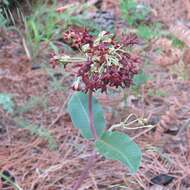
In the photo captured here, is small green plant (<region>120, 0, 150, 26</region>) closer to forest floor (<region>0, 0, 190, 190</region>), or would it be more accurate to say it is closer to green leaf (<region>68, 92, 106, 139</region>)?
forest floor (<region>0, 0, 190, 190</region>)

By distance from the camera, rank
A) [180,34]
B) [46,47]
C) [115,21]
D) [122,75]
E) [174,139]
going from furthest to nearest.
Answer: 1. [115,21]
2. [46,47]
3. [174,139]
4. [180,34]
5. [122,75]

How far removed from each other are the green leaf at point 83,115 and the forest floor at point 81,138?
111mm

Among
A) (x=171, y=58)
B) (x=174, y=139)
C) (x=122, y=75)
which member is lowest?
(x=174, y=139)

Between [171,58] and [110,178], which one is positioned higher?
[171,58]

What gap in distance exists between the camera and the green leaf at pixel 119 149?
124cm

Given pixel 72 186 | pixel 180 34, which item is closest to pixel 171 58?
pixel 180 34

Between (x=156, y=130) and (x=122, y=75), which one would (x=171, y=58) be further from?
(x=122, y=75)

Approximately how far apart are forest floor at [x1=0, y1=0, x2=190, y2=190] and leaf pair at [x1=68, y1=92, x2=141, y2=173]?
0.27ft

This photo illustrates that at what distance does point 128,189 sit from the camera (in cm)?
151

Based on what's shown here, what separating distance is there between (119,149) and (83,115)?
161 millimetres

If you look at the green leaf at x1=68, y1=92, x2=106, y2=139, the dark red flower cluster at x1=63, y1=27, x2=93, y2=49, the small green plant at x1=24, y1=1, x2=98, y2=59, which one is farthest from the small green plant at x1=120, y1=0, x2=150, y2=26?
the dark red flower cluster at x1=63, y1=27, x2=93, y2=49

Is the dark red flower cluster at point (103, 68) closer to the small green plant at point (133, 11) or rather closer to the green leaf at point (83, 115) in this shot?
the green leaf at point (83, 115)

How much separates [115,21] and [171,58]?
86cm

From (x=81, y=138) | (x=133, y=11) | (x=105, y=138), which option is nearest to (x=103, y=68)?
(x=105, y=138)
